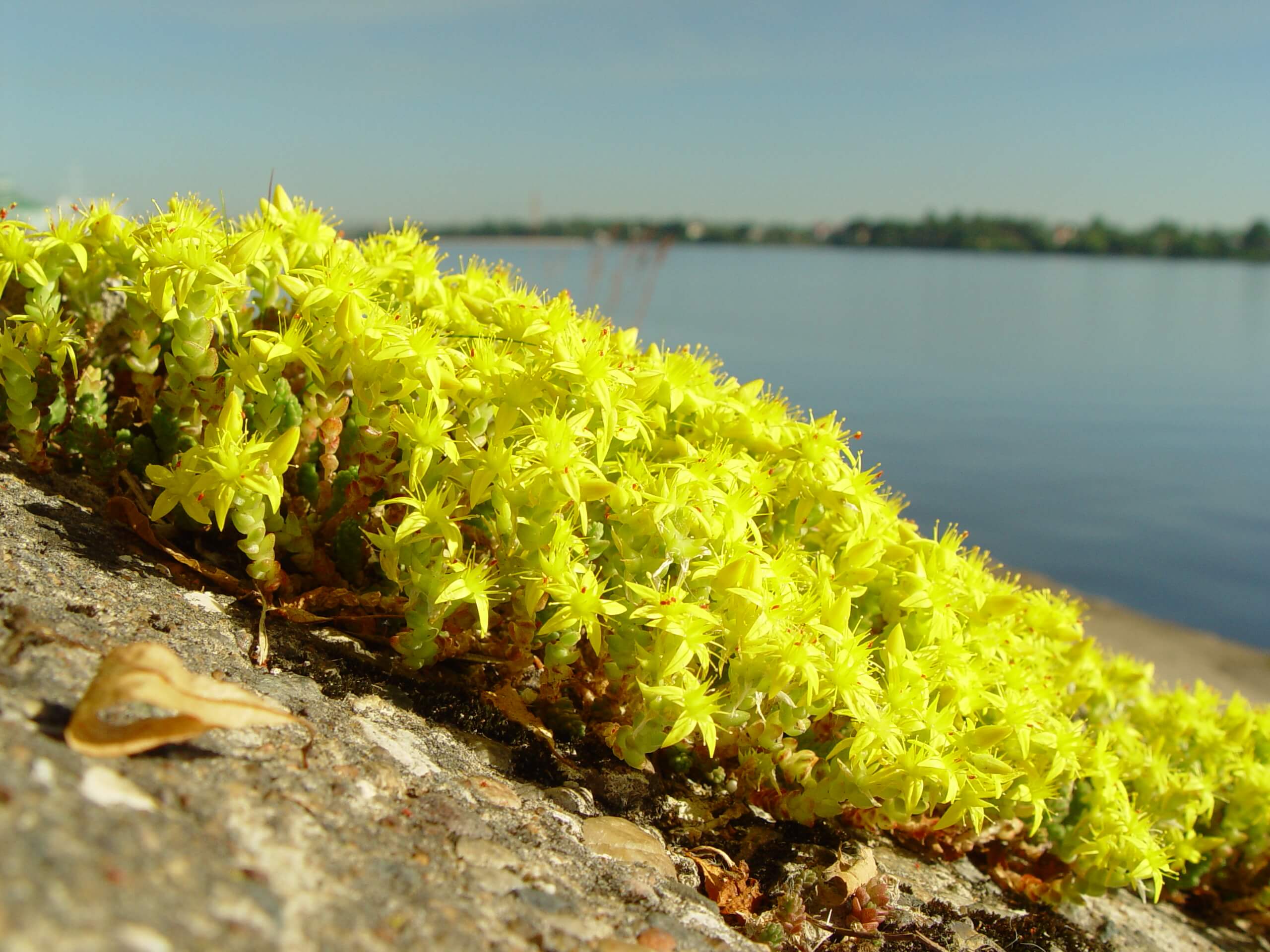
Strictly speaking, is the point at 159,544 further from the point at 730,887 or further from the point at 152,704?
the point at 730,887

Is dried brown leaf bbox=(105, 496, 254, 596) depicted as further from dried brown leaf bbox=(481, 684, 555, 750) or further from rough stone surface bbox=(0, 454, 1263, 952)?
dried brown leaf bbox=(481, 684, 555, 750)

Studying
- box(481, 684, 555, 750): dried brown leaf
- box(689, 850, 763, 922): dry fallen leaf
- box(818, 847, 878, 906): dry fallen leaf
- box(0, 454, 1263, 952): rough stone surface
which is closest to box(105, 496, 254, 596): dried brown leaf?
box(0, 454, 1263, 952): rough stone surface

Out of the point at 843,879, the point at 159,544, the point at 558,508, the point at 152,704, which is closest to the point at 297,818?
the point at 152,704

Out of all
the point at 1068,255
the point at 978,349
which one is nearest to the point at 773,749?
the point at 978,349

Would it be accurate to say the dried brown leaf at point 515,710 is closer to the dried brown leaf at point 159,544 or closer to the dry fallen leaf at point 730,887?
the dry fallen leaf at point 730,887

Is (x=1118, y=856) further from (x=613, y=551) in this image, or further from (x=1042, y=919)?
(x=613, y=551)
